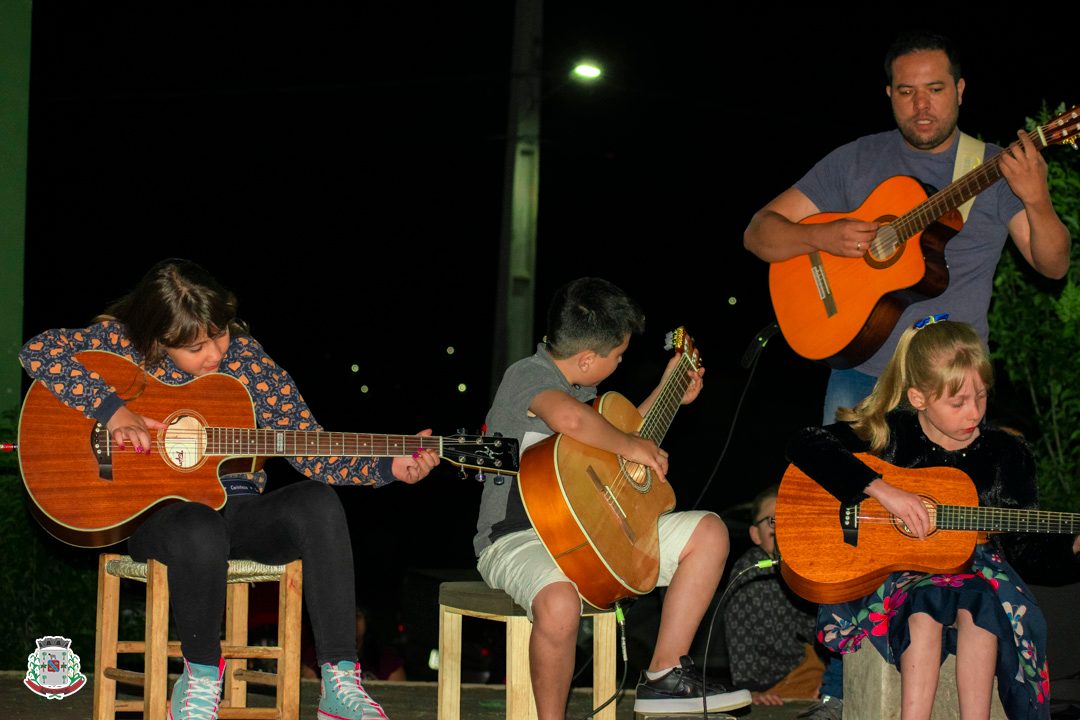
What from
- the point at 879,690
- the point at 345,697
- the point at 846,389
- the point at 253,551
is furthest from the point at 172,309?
the point at 879,690

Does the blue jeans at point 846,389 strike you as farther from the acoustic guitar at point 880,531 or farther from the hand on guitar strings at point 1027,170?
the hand on guitar strings at point 1027,170

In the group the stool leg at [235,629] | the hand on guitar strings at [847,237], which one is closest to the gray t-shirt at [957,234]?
the hand on guitar strings at [847,237]

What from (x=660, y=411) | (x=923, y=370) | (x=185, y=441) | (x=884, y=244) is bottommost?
(x=185, y=441)

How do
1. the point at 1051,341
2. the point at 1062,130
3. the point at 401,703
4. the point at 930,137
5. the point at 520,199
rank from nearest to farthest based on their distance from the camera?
the point at 1062,130 < the point at 930,137 < the point at 401,703 < the point at 1051,341 < the point at 520,199

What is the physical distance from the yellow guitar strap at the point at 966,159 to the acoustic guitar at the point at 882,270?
5 centimetres

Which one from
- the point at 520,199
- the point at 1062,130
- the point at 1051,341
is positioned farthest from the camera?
the point at 520,199

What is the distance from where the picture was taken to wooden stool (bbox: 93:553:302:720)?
3381mm

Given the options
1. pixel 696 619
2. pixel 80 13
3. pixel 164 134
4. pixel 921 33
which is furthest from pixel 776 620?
pixel 164 134

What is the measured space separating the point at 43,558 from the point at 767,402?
33.4ft

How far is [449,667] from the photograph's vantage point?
12.3 ft

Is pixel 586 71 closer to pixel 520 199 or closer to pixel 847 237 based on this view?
pixel 520 199

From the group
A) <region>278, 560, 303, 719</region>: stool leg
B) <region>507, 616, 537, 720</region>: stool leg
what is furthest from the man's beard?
<region>278, 560, 303, 719</region>: stool leg

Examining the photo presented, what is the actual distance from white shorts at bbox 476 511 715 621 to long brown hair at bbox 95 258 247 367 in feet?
3.48

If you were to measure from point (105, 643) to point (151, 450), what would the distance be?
2.20ft
